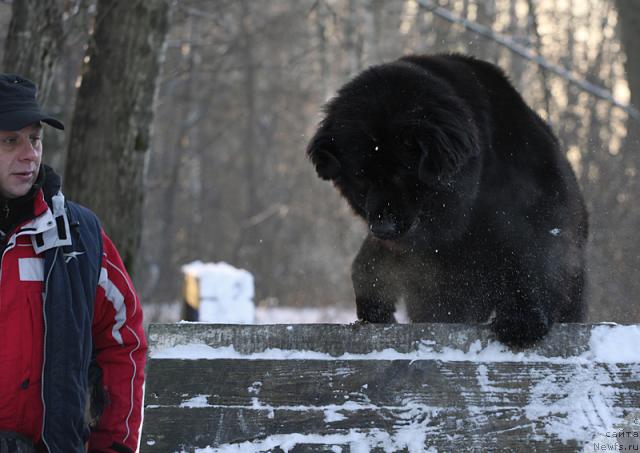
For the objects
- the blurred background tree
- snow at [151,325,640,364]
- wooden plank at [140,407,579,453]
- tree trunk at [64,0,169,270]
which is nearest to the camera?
wooden plank at [140,407,579,453]

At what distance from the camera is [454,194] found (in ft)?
12.0

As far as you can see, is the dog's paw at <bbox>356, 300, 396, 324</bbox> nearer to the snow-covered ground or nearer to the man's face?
the snow-covered ground

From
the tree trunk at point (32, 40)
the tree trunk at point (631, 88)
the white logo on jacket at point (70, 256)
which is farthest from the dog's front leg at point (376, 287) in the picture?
the tree trunk at point (631, 88)

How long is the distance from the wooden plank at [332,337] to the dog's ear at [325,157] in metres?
0.88

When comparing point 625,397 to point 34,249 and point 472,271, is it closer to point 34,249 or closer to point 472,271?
point 472,271

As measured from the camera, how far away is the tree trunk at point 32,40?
5.07m

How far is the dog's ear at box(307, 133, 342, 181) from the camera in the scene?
358 centimetres

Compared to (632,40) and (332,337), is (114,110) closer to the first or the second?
(332,337)

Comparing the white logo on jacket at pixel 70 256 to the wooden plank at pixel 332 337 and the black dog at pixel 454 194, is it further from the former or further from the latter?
the black dog at pixel 454 194

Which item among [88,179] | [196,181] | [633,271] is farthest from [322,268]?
[88,179]

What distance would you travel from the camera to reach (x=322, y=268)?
22.6m

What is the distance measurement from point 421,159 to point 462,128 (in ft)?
0.86

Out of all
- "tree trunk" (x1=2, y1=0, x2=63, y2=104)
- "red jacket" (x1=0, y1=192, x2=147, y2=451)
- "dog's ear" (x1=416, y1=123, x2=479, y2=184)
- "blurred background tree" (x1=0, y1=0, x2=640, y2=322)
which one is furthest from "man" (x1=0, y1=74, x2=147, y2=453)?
"blurred background tree" (x1=0, y1=0, x2=640, y2=322)

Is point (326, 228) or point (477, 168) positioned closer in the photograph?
point (477, 168)
